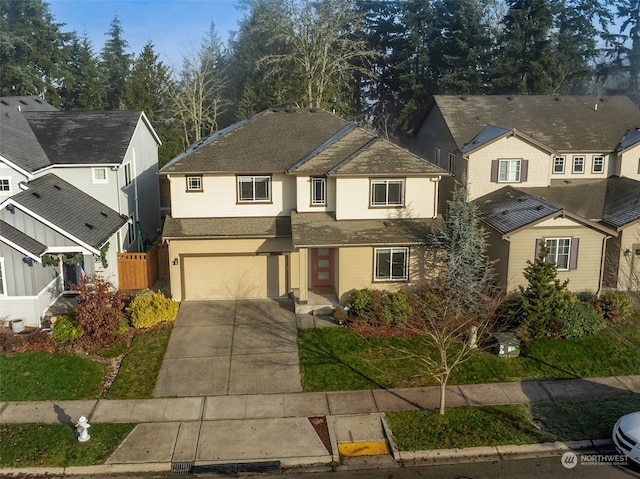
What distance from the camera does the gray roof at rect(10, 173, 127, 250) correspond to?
2084 centimetres

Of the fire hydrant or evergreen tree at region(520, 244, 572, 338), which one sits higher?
evergreen tree at region(520, 244, 572, 338)

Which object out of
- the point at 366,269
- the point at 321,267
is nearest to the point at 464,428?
the point at 366,269

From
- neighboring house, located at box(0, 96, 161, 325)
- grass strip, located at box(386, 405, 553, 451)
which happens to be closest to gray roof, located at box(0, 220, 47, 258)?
neighboring house, located at box(0, 96, 161, 325)

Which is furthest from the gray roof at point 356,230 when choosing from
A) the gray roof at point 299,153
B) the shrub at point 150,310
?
the shrub at point 150,310

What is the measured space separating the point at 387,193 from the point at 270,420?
10855 millimetres

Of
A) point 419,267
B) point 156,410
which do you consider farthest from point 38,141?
point 419,267

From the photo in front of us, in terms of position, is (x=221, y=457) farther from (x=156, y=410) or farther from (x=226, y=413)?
(x=156, y=410)

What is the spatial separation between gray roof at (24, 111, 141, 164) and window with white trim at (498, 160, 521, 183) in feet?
56.0

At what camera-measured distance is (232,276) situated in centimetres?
2358

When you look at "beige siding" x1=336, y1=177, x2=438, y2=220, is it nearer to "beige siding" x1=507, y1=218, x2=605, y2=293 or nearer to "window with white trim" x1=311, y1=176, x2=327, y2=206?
"window with white trim" x1=311, y1=176, x2=327, y2=206

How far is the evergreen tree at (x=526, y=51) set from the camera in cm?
4594

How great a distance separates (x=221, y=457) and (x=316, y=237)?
9.82 metres

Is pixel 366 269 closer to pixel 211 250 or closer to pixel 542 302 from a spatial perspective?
pixel 211 250

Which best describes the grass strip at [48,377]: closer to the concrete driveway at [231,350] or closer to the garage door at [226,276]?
the concrete driveway at [231,350]
